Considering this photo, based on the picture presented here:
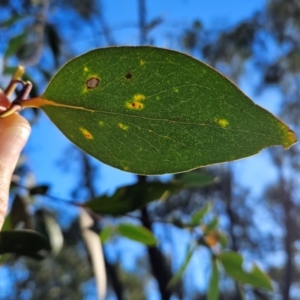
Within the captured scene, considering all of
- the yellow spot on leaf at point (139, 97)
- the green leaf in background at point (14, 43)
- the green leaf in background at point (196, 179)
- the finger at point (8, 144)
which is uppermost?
the green leaf in background at point (14, 43)

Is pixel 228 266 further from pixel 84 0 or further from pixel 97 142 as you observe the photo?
pixel 84 0

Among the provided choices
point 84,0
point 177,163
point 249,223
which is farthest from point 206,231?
point 249,223

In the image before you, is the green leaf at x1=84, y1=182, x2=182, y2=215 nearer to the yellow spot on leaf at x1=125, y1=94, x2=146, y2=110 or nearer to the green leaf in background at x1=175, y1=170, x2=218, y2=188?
the green leaf in background at x1=175, y1=170, x2=218, y2=188

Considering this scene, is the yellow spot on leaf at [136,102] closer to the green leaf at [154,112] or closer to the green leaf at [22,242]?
the green leaf at [154,112]

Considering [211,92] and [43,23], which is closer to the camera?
[211,92]

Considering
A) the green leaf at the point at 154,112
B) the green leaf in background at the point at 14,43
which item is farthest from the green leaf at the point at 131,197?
the green leaf in background at the point at 14,43

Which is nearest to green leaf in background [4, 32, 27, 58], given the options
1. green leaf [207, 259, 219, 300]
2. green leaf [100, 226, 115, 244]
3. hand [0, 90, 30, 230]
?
green leaf [100, 226, 115, 244]

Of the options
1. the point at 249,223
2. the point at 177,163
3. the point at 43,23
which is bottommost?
the point at 177,163

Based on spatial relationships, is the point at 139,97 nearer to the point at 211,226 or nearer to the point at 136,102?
the point at 136,102
